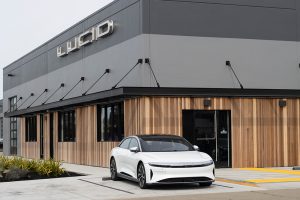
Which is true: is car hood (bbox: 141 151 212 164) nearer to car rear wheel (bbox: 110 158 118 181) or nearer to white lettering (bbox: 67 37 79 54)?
car rear wheel (bbox: 110 158 118 181)

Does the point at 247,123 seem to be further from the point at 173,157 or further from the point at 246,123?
the point at 173,157

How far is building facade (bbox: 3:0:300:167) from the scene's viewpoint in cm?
2189

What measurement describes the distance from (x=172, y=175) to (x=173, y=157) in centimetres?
56

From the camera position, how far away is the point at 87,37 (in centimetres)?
2783

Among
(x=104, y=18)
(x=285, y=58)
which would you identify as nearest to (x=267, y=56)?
(x=285, y=58)

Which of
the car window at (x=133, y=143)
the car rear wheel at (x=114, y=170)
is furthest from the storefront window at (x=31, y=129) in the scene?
the car window at (x=133, y=143)

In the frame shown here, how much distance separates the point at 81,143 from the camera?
27500 mm

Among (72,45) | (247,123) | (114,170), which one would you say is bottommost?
(114,170)

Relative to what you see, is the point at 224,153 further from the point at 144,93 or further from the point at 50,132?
the point at 50,132

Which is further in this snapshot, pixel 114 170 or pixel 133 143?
pixel 114 170

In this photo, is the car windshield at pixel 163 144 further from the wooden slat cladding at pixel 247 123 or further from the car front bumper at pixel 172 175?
the wooden slat cladding at pixel 247 123

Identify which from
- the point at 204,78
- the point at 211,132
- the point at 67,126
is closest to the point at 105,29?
the point at 204,78

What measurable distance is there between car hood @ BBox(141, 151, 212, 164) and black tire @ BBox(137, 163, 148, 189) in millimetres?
256

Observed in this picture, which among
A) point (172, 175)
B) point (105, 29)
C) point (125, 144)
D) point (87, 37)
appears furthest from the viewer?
point (87, 37)
